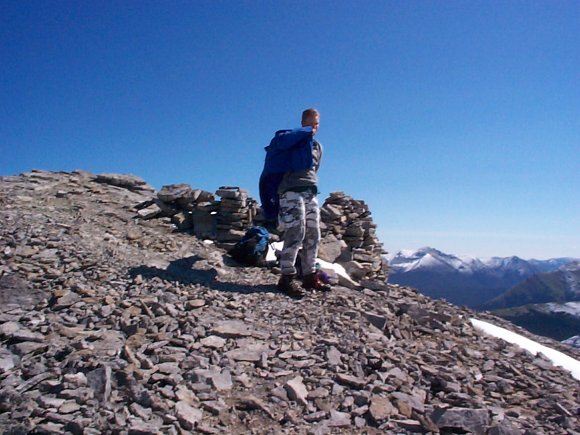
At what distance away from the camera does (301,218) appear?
798 centimetres

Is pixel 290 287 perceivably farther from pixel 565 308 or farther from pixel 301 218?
pixel 565 308

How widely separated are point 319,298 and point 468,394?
3.28 metres

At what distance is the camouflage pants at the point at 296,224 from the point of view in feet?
26.2

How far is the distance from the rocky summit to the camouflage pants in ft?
2.64

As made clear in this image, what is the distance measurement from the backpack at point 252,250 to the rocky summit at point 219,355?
1.05ft

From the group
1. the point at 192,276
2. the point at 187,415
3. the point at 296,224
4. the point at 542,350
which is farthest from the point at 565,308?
the point at 187,415

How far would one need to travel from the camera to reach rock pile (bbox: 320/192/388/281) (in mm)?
11621

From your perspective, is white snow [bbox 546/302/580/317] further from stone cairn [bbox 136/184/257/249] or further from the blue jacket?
the blue jacket

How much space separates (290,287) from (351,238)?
6.16 metres

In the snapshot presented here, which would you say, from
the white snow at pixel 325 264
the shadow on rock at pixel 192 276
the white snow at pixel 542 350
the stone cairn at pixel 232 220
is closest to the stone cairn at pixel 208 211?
the stone cairn at pixel 232 220

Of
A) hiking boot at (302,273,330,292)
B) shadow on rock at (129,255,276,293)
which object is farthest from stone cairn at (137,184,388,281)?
hiking boot at (302,273,330,292)

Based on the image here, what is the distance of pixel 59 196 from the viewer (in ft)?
38.8

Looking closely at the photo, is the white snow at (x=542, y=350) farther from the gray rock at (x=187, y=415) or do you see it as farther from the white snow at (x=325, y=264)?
the gray rock at (x=187, y=415)

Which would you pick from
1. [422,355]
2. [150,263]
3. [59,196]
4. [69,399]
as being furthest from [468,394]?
[59,196]
